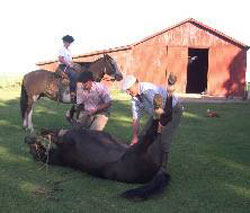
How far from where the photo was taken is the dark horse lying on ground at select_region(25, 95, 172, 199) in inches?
319

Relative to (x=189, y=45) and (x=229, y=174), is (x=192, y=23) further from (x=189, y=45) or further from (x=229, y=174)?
(x=229, y=174)

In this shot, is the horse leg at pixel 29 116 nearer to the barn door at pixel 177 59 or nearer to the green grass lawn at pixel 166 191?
the green grass lawn at pixel 166 191

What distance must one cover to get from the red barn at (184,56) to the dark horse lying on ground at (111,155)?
22296mm

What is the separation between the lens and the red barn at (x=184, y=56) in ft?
104

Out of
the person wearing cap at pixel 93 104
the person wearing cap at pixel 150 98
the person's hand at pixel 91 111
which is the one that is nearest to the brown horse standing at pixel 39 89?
the person wearing cap at pixel 93 104

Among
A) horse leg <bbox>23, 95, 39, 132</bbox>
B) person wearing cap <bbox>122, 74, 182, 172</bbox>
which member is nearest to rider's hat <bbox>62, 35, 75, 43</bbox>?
horse leg <bbox>23, 95, 39, 132</bbox>

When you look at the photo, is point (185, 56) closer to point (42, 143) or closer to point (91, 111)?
point (91, 111)

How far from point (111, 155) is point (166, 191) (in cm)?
117

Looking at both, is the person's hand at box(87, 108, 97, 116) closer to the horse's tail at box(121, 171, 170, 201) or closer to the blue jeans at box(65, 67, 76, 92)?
the horse's tail at box(121, 171, 170, 201)

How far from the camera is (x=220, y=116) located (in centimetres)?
2025

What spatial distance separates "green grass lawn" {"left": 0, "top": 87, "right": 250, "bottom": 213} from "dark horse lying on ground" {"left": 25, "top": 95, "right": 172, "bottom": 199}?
0.18 metres

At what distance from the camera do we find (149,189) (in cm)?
802

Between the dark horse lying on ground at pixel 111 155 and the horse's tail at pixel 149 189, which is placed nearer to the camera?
the horse's tail at pixel 149 189

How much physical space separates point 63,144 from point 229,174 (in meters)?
3.28
